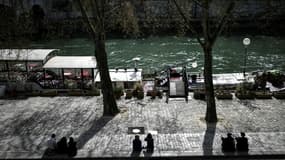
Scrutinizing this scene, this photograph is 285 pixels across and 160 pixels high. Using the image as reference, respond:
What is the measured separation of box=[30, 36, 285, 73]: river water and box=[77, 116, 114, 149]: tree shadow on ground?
19.0 metres

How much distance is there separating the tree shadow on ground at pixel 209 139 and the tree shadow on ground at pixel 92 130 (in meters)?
4.64

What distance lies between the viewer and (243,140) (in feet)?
54.3

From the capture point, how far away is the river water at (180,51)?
42059 mm

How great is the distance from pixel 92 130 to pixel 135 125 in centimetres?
195

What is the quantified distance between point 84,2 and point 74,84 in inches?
231

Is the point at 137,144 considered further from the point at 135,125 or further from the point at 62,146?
the point at 135,125

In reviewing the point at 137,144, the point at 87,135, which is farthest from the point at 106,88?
the point at 137,144

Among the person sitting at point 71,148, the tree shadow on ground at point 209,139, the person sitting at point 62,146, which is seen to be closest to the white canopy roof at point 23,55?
the person sitting at point 62,146

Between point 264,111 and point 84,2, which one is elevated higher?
point 84,2

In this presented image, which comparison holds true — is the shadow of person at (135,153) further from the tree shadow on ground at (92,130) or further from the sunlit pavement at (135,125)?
the tree shadow on ground at (92,130)

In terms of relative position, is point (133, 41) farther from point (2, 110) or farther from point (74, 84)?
point (2, 110)

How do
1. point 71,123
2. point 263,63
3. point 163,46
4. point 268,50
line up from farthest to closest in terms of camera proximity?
point 163,46
point 268,50
point 263,63
point 71,123

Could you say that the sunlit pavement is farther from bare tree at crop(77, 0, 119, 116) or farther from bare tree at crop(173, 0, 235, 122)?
bare tree at crop(173, 0, 235, 122)

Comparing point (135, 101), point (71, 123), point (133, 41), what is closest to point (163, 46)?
point (133, 41)
